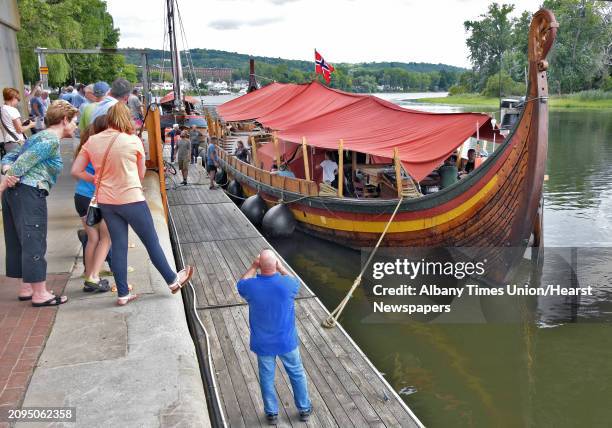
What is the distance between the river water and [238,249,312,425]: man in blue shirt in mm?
2693

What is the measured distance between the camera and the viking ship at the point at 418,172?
7957 millimetres

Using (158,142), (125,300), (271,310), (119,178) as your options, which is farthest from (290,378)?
(158,142)

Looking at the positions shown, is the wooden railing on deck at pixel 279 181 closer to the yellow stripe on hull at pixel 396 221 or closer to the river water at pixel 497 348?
the yellow stripe on hull at pixel 396 221

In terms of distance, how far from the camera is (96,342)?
4.04m

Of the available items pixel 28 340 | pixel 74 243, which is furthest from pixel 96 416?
pixel 74 243

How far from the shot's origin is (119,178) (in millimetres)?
4293

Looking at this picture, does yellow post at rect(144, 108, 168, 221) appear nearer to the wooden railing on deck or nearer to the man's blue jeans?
the wooden railing on deck

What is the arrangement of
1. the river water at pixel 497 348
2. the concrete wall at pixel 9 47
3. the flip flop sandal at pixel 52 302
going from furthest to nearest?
the concrete wall at pixel 9 47, the river water at pixel 497 348, the flip flop sandal at pixel 52 302

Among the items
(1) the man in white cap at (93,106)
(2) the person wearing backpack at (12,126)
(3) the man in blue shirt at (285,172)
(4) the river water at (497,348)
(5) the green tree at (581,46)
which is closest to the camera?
(1) the man in white cap at (93,106)

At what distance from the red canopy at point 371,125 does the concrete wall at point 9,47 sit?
544cm

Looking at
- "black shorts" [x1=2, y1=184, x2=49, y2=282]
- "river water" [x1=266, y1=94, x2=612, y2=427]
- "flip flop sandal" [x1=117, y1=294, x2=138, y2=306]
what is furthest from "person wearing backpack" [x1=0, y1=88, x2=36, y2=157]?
"river water" [x1=266, y1=94, x2=612, y2=427]

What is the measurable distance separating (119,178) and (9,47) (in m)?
6.54

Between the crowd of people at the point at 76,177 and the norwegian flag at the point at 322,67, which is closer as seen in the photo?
the crowd of people at the point at 76,177

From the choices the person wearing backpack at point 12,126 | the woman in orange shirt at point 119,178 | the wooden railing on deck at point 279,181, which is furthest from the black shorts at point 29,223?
the wooden railing on deck at point 279,181
